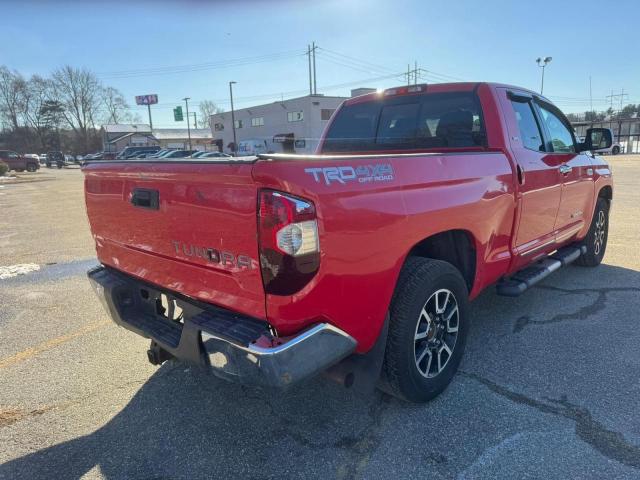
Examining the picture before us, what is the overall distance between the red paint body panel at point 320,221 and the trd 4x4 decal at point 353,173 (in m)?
0.02

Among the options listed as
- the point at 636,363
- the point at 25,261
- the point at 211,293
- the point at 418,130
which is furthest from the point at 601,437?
the point at 25,261

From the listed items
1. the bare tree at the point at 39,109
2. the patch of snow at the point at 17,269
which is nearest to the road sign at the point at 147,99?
the bare tree at the point at 39,109

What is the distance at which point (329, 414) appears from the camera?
8.94ft

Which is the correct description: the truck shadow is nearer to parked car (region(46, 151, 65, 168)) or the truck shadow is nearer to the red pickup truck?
the red pickup truck

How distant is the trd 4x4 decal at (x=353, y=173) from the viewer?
1957 millimetres

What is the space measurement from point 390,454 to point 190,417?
48.4 inches

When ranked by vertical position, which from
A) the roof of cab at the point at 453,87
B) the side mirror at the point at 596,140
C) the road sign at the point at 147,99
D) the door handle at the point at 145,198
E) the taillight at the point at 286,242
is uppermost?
the road sign at the point at 147,99

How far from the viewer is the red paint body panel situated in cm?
196

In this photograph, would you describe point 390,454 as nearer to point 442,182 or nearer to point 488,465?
point 488,465

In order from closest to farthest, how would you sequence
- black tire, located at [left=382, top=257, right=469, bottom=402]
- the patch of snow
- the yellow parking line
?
black tire, located at [left=382, top=257, right=469, bottom=402] → the yellow parking line → the patch of snow

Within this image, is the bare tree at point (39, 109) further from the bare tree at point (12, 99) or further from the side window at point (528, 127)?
the side window at point (528, 127)

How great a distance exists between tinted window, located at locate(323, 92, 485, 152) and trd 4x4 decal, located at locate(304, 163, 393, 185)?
158 cm

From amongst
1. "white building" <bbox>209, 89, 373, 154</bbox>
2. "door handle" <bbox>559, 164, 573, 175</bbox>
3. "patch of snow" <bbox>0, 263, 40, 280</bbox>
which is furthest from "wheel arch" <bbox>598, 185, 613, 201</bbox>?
"white building" <bbox>209, 89, 373, 154</bbox>

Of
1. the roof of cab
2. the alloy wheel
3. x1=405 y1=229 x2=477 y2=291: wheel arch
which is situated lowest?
the alloy wheel
